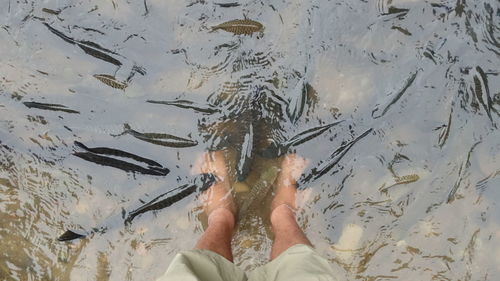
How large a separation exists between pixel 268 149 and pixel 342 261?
2.42 feet

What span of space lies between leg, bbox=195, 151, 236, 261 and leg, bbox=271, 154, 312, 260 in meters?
0.24

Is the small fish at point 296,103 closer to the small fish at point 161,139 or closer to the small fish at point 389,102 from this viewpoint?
the small fish at point 389,102

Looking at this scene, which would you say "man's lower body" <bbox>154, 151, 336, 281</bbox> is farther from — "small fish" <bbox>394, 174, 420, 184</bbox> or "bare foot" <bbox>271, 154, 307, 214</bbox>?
"small fish" <bbox>394, 174, 420, 184</bbox>

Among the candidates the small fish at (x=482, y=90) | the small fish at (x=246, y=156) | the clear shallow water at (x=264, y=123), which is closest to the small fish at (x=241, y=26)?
the clear shallow water at (x=264, y=123)

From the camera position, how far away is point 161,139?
2.58 m

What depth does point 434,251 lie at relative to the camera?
241cm

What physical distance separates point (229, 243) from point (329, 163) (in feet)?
2.38

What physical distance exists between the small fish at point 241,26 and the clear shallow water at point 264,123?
0.11 ft

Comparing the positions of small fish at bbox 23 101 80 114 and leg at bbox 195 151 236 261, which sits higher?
small fish at bbox 23 101 80 114

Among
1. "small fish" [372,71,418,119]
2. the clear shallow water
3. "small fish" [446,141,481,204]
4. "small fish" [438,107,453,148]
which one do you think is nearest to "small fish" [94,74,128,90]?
the clear shallow water

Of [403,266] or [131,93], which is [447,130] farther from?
[131,93]

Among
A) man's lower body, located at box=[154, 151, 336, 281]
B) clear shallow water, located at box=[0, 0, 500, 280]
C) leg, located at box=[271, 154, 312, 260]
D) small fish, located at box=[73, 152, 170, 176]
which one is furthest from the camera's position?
small fish, located at box=[73, 152, 170, 176]

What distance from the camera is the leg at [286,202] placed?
7.47 ft

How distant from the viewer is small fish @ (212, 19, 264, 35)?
2.62 m
